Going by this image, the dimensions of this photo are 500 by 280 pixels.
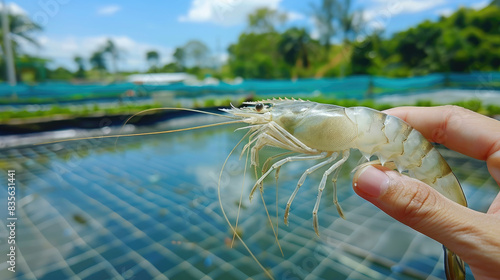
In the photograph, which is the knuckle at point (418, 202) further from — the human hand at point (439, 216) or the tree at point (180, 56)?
the tree at point (180, 56)

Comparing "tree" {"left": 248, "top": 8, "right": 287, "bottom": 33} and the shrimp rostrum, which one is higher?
"tree" {"left": 248, "top": 8, "right": 287, "bottom": 33}

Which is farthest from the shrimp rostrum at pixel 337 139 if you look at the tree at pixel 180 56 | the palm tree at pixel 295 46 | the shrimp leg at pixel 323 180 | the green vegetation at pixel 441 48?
the tree at pixel 180 56

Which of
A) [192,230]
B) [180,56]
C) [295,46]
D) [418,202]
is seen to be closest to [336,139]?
[418,202]

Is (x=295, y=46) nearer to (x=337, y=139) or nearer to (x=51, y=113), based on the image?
(x=51, y=113)

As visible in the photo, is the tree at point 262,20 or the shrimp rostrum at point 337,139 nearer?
the shrimp rostrum at point 337,139

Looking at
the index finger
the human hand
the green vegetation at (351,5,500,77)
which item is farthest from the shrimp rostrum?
the green vegetation at (351,5,500,77)

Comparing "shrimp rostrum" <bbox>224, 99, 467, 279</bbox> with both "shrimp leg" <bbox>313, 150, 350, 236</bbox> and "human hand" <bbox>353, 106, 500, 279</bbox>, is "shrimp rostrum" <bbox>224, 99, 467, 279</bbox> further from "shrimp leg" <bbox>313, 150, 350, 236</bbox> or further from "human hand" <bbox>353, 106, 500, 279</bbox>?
"human hand" <bbox>353, 106, 500, 279</bbox>

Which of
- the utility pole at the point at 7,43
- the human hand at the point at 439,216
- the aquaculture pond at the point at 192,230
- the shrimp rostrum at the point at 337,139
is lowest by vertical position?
the aquaculture pond at the point at 192,230
